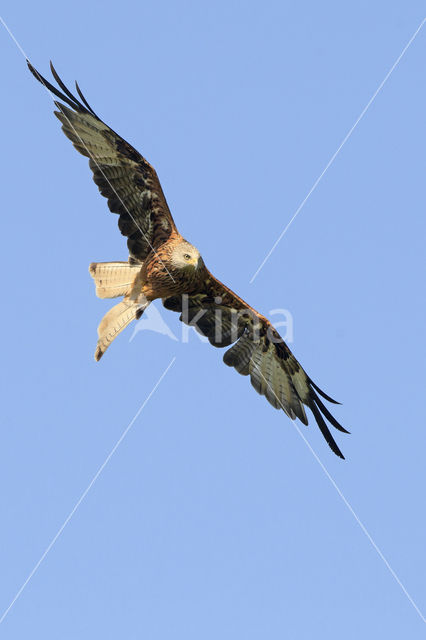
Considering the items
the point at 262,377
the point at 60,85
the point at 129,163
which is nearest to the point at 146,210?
the point at 129,163

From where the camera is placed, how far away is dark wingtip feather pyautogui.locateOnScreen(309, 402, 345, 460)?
42.4 feet

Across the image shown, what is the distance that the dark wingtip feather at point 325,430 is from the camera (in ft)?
42.4

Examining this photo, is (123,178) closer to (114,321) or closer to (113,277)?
(113,277)

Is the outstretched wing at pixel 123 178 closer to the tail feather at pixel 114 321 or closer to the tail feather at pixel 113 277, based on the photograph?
the tail feather at pixel 113 277

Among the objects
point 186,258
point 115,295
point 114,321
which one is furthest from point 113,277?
point 186,258

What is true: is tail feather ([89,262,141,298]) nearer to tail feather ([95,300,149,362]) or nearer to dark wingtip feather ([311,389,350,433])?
tail feather ([95,300,149,362])

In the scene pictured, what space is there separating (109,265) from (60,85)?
77.3 inches

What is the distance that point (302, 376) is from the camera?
13.5m

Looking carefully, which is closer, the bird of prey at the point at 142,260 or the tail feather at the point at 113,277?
the bird of prey at the point at 142,260

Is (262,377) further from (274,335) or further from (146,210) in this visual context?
(146,210)

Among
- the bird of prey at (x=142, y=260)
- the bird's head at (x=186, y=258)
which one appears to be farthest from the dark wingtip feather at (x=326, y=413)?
the bird's head at (x=186, y=258)

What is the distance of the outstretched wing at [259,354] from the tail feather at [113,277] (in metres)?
0.85

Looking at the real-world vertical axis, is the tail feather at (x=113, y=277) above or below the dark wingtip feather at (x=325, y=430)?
above

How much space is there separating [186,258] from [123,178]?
121cm
